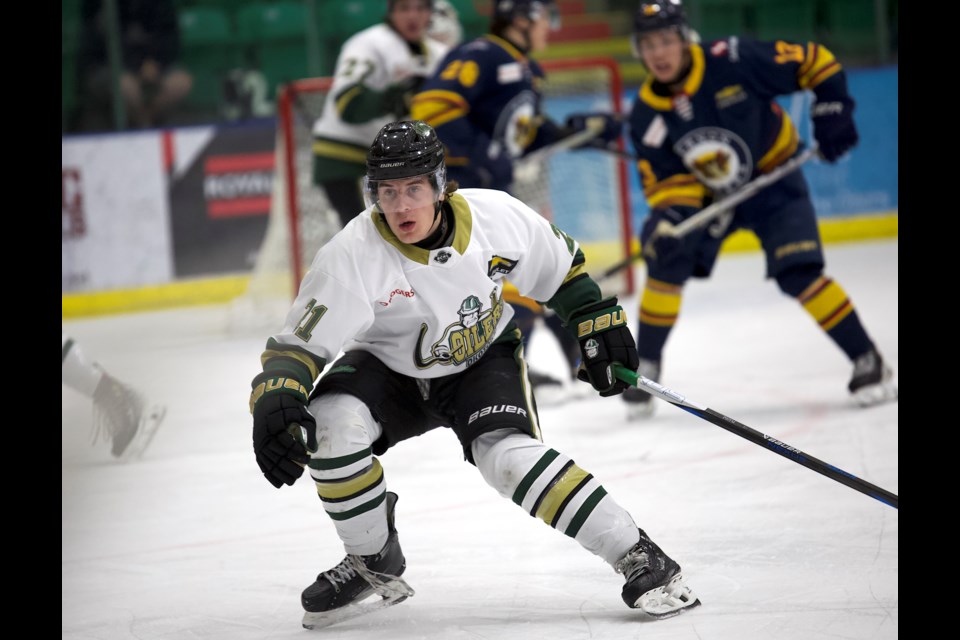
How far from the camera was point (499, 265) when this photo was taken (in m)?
2.31

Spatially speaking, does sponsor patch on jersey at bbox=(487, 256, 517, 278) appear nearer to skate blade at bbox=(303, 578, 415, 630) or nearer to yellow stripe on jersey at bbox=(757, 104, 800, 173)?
skate blade at bbox=(303, 578, 415, 630)

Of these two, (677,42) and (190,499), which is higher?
(677,42)

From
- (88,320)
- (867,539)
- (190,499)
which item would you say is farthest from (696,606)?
(88,320)

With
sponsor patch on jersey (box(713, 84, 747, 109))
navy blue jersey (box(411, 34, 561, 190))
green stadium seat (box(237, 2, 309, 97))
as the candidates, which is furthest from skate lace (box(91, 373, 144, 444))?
green stadium seat (box(237, 2, 309, 97))

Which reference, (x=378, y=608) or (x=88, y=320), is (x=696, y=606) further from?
(x=88, y=320)

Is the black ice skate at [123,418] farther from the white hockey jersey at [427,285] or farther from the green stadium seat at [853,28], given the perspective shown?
the green stadium seat at [853,28]

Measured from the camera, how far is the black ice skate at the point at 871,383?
3730mm

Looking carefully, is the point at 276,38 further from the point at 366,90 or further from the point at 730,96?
the point at 730,96

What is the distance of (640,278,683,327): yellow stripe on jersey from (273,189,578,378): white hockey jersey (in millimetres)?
1508

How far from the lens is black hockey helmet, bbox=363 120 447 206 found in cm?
217

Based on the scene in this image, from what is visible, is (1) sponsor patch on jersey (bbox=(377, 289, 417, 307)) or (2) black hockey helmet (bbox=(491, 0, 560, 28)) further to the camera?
(2) black hockey helmet (bbox=(491, 0, 560, 28))

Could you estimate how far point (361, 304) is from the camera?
85.5 inches

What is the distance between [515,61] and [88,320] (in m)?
3.11

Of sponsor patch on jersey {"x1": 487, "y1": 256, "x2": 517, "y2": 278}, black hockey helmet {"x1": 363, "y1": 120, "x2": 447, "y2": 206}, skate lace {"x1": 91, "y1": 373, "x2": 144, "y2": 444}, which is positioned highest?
black hockey helmet {"x1": 363, "y1": 120, "x2": 447, "y2": 206}
